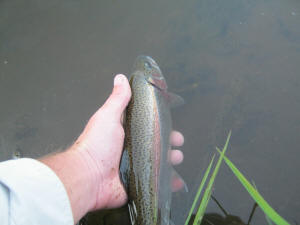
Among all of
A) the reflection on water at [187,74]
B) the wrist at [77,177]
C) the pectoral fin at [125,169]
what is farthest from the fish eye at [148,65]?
the wrist at [77,177]

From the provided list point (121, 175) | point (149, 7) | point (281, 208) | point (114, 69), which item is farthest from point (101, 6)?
point (281, 208)

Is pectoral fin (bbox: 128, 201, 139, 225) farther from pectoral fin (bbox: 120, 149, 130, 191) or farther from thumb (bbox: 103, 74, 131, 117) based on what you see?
thumb (bbox: 103, 74, 131, 117)

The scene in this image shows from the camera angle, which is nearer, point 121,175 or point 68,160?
point 68,160

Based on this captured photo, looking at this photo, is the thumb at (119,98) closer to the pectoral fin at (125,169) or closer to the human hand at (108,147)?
the human hand at (108,147)

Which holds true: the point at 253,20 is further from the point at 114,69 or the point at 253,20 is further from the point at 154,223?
the point at 154,223

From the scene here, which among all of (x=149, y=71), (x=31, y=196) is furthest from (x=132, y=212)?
(x=149, y=71)

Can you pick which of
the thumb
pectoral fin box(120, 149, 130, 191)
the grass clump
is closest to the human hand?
the thumb
